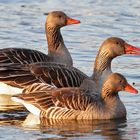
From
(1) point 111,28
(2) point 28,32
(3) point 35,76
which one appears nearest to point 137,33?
(1) point 111,28

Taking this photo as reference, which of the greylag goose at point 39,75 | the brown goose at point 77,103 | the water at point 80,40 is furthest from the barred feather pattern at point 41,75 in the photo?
the brown goose at point 77,103

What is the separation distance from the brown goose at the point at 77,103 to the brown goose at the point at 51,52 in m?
2.71

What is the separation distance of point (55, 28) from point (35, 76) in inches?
117

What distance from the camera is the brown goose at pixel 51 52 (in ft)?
64.6

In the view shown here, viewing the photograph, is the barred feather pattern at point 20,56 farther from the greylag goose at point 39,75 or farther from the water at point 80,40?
the water at point 80,40

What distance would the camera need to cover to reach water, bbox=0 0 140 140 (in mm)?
16016

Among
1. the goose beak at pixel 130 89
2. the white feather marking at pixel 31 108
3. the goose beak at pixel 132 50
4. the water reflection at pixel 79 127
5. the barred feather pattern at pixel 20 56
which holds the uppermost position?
the goose beak at pixel 132 50

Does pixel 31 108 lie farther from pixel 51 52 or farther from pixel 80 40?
pixel 80 40

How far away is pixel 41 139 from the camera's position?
15.4 metres

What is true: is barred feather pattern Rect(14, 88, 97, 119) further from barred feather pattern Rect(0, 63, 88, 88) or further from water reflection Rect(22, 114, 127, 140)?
barred feather pattern Rect(0, 63, 88, 88)

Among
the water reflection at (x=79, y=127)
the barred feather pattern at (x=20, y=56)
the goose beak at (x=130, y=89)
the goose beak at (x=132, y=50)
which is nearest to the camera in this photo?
the water reflection at (x=79, y=127)

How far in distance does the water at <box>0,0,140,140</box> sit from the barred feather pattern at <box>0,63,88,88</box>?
73 centimetres

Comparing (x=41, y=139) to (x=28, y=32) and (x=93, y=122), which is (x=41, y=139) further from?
(x=28, y=32)

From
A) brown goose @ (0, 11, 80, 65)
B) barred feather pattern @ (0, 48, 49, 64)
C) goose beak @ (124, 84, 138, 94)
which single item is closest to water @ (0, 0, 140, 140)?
goose beak @ (124, 84, 138, 94)
